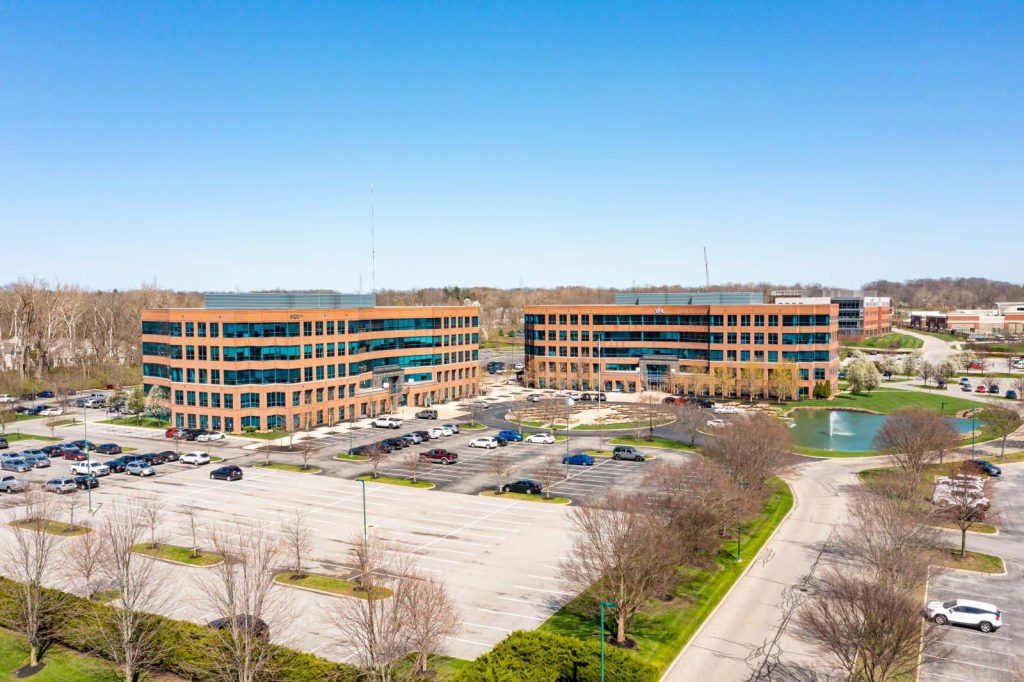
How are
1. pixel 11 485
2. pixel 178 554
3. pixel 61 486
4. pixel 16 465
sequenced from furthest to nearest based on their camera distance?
pixel 16 465 → pixel 11 485 → pixel 61 486 → pixel 178 554

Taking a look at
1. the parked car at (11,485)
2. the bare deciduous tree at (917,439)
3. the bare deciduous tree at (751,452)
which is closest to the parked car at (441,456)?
the bare deciduous tree at (751,452)

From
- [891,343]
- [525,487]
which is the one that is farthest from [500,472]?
[891,343]

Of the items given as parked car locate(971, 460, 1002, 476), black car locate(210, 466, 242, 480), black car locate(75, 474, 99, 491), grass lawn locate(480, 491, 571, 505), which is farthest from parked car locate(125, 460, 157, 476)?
parked car locate(971, 460, 1002, 476)

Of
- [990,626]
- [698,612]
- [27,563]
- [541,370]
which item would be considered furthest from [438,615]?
[541,370]

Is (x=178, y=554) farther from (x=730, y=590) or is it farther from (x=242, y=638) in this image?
(x=730, y=590)

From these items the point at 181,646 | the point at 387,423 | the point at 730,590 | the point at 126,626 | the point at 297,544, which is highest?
the point at 126,626

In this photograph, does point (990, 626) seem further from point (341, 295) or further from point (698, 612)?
point (341, 295)

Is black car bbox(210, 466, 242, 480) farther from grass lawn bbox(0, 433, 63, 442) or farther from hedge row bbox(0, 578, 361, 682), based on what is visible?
grass lawn bbox(0, 433, 63, 442)
